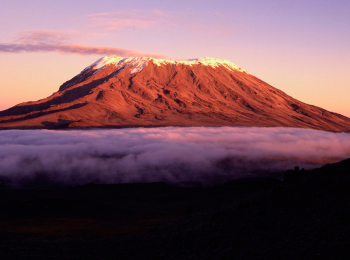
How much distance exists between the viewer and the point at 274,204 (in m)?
32.3

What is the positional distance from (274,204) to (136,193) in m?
107

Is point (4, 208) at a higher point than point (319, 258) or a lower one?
lower

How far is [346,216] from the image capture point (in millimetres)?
24422

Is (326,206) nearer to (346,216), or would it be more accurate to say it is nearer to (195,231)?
(346,216)

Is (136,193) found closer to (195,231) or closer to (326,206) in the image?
(195,231)

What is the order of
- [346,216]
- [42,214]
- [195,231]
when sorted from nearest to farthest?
[346,216] → [195,231] → [42,214]

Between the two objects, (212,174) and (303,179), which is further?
(212,174)

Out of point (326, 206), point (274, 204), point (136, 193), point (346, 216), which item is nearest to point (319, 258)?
point (346, 216)

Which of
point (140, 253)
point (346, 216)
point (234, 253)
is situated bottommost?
point (140, 253)

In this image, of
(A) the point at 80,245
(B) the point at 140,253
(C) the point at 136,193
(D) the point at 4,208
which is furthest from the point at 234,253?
(C) the point at 136,193

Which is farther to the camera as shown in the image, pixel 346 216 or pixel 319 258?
pixel 346 216

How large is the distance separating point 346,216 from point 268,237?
4.36 m

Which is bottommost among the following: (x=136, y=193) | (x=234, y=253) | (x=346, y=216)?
(x=136, y=193)

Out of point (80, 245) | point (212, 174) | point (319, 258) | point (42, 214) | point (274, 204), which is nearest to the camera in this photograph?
point (319, 258)
